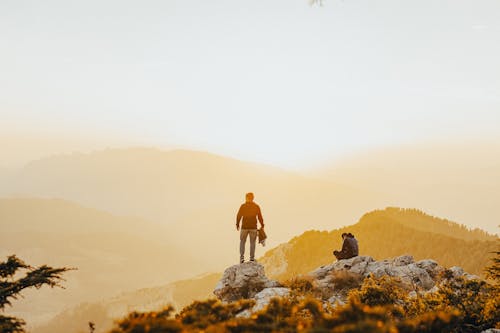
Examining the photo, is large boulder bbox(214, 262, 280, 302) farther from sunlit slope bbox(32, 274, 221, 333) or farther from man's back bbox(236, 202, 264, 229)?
sunlit slope bbox(32, 274, 221, 333)

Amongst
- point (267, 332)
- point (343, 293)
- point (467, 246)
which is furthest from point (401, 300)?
point (467, 246)

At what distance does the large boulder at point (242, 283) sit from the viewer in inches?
613

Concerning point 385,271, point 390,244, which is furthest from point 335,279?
point 390,244

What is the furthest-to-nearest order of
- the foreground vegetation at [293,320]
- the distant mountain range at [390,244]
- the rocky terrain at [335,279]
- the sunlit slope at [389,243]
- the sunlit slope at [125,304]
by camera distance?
the sunlit slope at [125,304], the sunlit slope at [389,243], the distant mountain range at [390,244], the rocky terrain at [335,279], the foreground vegetation at [293,320]

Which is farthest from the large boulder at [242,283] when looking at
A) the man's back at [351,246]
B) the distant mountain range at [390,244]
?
the distant mountain range at [390,244]

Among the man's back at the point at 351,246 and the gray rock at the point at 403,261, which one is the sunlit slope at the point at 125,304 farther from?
the man's back at the point at 351,246

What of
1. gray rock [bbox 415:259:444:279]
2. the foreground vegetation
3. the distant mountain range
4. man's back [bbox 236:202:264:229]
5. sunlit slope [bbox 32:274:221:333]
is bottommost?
sunlit slope [bbox 32:274:221:333]

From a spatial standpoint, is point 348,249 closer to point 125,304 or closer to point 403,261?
point 403,261

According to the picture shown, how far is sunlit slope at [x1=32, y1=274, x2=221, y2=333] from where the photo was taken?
132 m

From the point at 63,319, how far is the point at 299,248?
12003cm

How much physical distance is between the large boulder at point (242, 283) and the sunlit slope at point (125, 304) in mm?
112692

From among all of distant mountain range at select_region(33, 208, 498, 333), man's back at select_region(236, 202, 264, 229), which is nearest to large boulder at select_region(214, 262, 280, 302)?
man's back at select_region(236, 202, 264, 229)

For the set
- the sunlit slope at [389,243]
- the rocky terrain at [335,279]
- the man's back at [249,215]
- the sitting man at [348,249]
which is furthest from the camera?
the sunlit slope at [389,243]

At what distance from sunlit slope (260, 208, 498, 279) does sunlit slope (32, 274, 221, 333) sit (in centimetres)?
4439
